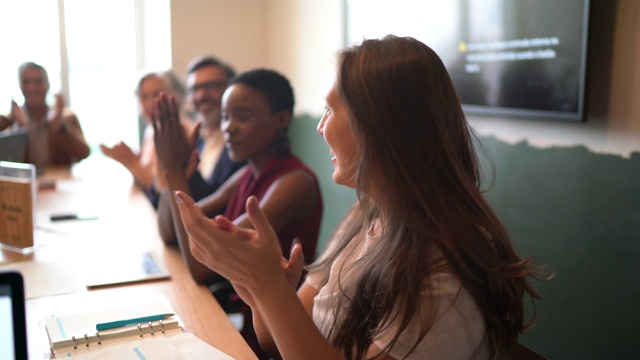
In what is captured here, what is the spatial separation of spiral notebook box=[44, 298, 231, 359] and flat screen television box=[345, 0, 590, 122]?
0.79 metres

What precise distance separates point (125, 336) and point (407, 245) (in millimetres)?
562

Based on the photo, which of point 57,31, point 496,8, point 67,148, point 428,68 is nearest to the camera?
point 428,68

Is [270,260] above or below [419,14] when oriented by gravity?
below

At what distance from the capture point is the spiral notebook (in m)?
1.07

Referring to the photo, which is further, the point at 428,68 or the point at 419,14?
the point at 419,14

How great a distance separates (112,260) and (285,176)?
1.67 ft

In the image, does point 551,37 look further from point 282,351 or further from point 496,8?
point 282,351

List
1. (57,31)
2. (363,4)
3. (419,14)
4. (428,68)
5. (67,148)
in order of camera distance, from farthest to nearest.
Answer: (57,31) < (67,148) < (363,4) < (419,14) < (428,68)

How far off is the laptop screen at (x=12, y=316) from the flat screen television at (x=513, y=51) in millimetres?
1051

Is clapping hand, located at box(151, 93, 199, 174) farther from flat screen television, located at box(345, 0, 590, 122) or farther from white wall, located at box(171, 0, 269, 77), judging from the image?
white wall, located at box(171, 0, 269, 77)

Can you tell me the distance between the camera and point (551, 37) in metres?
1.68

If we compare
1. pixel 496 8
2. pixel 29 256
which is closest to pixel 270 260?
pixel 29 256

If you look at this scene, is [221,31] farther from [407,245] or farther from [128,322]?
[407,245]

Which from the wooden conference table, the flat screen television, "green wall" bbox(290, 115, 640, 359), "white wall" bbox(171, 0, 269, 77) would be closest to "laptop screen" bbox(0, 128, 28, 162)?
the wooden conference table
